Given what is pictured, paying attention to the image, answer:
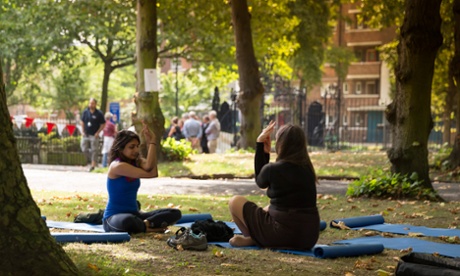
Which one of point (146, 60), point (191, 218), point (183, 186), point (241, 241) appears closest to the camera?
point (241, 241)

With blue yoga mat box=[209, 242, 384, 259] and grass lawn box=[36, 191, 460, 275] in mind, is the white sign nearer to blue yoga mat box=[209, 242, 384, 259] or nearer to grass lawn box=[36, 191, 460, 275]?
grass lawn box=[36, 191, 460, 275]

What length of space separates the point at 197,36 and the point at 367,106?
32311 mm

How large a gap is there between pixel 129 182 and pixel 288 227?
7.75ft

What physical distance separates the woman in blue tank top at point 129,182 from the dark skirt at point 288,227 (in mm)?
1751

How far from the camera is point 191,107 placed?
241 ft

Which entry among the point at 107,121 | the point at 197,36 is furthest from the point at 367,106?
the point at 107,121

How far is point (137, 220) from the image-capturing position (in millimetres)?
10414

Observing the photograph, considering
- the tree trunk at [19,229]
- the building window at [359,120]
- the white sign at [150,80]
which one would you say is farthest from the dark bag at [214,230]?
the building window at [359,120]

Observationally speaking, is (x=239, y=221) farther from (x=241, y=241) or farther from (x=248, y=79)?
(x=248, y=79)

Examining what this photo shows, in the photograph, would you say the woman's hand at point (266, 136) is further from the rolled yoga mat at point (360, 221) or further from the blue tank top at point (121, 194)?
the rolled yoga mat at point (360, 221)

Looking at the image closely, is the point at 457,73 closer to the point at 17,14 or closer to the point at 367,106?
the point at 17,14

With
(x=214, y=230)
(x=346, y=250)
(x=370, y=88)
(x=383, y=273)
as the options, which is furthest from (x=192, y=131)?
(x=370, y=88)

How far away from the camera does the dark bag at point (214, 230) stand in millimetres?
9805

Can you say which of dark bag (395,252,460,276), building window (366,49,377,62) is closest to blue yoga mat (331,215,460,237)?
dark bag (395,252,460,276)
